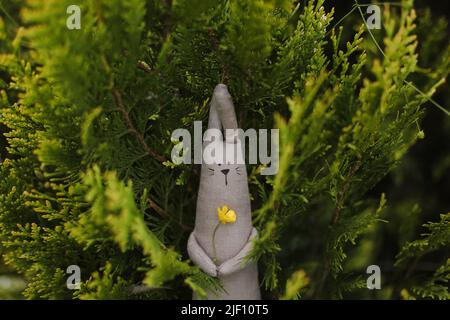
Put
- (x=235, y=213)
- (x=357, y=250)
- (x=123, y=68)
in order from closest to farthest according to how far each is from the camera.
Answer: (x=123, y=68) < (x=235, y=213) < (x=357, y=250)

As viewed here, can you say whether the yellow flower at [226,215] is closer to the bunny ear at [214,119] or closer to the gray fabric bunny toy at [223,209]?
the gray fabric bunny toy at [223,209]

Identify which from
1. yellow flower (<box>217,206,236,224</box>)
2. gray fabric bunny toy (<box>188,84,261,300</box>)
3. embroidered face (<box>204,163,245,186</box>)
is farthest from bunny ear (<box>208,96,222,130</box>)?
yellow flower (<box>217,206,236,224</box>)

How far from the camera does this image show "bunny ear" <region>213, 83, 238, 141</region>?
124cm

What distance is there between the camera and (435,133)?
227cm

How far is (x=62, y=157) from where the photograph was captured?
1.22 meters

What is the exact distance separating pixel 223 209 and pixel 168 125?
0.32m

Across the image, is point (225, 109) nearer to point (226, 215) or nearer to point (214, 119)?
point (214, 119)

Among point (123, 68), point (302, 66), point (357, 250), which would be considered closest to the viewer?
point (123, 68)

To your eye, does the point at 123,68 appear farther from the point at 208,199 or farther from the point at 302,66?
the point at 302,66

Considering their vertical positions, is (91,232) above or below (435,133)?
below
